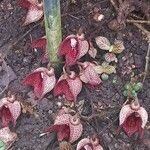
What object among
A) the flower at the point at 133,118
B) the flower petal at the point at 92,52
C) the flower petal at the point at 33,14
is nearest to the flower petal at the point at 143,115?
the flower at the point at 133,118

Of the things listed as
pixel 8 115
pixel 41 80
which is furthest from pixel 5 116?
pixel 41 80

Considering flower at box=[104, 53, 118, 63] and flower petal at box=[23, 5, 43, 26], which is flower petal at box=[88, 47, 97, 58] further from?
flower petal at box=[23, 5, 43, 26]

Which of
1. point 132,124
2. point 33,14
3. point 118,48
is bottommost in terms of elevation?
point 132,124

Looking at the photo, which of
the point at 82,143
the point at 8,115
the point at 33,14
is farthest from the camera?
the point at 33,14

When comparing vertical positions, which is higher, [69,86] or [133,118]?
[69,86]

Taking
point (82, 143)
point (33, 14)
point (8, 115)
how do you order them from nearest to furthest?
point (82, 143), point (8, 115), point (33, 14)

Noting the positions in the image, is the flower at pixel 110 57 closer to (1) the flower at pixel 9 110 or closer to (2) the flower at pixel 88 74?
(2) the flower at pixel 88 74

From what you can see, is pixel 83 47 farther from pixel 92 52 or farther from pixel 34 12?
pixel 34 12
